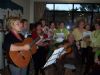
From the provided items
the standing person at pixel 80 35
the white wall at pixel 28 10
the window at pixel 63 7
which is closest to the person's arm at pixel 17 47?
the standing person at pixel 80 35

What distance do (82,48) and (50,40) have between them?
941 millimetres

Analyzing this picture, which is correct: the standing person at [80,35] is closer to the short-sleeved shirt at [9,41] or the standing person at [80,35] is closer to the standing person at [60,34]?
the standing person at [60,34]

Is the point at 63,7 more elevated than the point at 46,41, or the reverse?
the point at 63,7

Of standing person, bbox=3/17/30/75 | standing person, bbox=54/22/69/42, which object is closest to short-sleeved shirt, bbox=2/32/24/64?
standing person, bbox=3/17/30/75

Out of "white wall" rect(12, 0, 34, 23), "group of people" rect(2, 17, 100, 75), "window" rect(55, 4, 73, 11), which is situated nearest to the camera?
"group of people" rect(2, 17, 100, 75)

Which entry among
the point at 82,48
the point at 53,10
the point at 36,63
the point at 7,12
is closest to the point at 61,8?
the point at 53,10

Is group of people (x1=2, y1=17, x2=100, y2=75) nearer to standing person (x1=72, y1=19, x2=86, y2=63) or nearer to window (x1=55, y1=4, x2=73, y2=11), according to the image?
standing person (x1=72, y1=19, x2=86, y2=63)

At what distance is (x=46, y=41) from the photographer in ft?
19.7

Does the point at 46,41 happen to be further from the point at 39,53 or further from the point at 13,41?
the point at 13,41

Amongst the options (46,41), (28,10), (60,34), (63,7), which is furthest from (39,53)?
(63,7)

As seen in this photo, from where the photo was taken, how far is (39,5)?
11.4 m

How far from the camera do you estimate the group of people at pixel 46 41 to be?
11.9ft

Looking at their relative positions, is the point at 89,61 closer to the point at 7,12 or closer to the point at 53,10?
the point at 7,12

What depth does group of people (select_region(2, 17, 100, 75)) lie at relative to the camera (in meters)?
3.62
